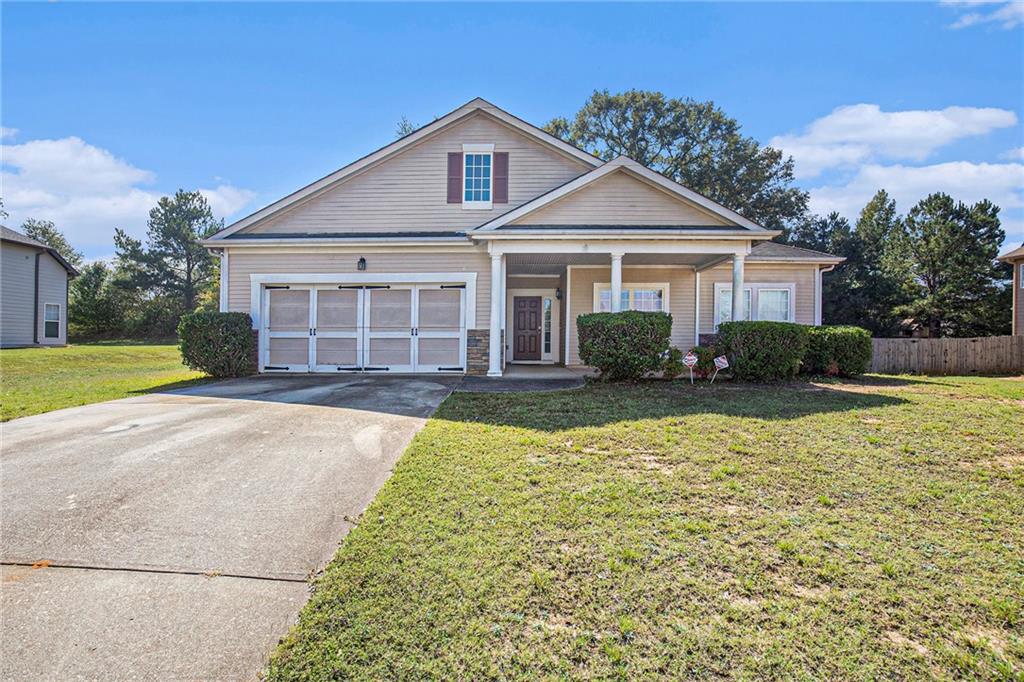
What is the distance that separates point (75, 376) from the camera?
483 inches

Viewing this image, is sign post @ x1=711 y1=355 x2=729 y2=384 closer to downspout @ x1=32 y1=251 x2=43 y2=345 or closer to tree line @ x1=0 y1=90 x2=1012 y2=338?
tree line @ x1=0 y1=90 x2=1012 y2=338

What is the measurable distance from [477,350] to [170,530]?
337 inches

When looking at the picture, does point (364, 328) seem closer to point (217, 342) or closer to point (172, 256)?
point (217, 342)

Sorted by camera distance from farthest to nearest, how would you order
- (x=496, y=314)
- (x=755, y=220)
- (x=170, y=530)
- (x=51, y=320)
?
(x=755, y=220) < (x=51, y=320) < (x=496, y=314) < (x=170, y=530)

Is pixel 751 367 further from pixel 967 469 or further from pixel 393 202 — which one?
pixel 393 202

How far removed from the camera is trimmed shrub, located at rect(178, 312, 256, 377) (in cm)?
1085

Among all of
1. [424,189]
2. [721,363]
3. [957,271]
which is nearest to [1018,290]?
[957,271]

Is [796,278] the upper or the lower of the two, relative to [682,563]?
upper

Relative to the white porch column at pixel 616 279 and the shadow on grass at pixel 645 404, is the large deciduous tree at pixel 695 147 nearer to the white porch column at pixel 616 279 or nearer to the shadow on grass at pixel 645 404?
the white porch column at pixel 616 279

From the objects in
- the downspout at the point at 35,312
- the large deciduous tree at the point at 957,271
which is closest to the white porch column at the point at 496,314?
the large deciduous tree at the point at 957,271

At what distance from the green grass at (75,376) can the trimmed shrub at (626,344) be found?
877cm

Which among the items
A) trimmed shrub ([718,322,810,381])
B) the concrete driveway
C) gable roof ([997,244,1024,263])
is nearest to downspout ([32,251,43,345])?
the concrete driveway

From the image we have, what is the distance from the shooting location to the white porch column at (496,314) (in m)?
11.1

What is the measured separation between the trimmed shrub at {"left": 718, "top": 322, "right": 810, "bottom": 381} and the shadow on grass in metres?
0.62
